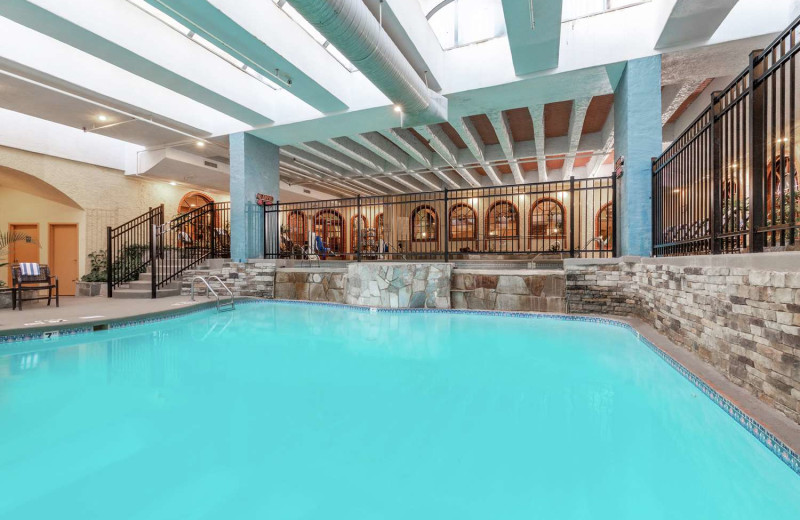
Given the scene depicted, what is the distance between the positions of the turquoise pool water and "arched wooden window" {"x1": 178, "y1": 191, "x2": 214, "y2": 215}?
9.11 metres

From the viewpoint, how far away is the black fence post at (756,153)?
Result: 2398mm

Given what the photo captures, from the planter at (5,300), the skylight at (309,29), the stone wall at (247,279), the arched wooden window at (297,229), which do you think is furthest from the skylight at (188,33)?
the planter at (5,300)

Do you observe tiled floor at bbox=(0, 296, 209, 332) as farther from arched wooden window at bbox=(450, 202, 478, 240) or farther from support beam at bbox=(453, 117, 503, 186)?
arched wooden window at bbox=(450, 202, 478, 240)

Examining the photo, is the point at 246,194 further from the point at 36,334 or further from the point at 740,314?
the point at 740,314

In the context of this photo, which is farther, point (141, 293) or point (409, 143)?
point (409, 143)

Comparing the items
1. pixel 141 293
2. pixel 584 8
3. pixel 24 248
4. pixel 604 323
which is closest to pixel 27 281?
pixel 141 293

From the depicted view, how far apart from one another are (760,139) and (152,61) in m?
7.21

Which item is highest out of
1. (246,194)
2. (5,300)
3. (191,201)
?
(191,201)

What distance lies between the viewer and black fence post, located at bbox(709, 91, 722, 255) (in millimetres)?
3020

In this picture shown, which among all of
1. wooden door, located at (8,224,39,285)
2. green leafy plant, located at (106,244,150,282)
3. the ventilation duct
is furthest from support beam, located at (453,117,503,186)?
wooden door, located at (8,224,39,285)

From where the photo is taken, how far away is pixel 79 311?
18.9ft

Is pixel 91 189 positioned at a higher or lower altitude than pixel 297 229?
higher

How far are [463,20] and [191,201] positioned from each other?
34.1 feet

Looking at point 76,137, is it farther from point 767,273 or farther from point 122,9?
point 767,273
